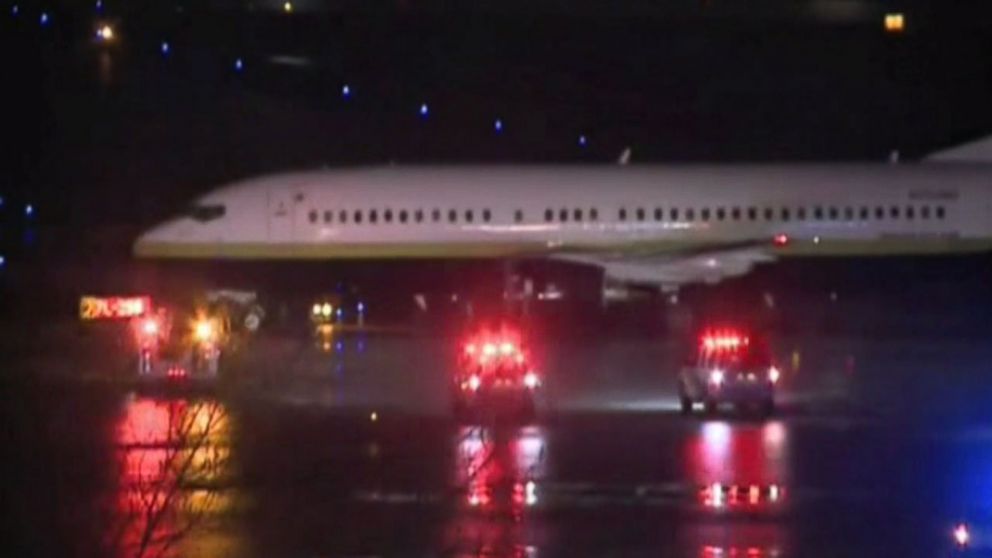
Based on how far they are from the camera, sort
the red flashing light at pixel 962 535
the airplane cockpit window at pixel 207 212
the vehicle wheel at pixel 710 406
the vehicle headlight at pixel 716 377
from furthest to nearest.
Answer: the airplane cockpit window at pixel 207 212
the vehicle wheel at pixel 710 406
the vehicle headlight at pixel 716 377
the red flashing light at pixel 962 535

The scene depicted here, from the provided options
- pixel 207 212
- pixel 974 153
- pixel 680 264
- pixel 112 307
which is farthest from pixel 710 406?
pixel 974 153

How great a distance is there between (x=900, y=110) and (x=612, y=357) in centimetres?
4744

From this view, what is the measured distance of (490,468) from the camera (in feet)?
72.8

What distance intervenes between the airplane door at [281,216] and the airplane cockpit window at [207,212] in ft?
3.26

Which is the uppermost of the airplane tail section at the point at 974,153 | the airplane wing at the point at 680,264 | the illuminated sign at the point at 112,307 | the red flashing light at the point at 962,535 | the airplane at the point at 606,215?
the airplane tail section at the point at 974,153

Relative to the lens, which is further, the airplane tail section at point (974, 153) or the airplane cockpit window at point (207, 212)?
the airplane tail section at point (974, 153)

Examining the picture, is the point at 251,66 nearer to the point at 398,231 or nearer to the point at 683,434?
the point at 398,231

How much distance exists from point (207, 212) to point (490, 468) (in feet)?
88.1

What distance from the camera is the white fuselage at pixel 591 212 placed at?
47031mm

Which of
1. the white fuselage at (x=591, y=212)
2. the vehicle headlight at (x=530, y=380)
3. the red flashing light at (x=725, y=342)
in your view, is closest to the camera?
the vehicle headlight at (x=530, y=380)

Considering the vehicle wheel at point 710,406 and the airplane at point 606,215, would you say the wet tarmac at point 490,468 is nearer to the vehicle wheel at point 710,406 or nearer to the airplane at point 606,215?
the vehicle wheel at point 710,406

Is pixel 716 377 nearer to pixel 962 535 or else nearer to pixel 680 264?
pixel 962 535

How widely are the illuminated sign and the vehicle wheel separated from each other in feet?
46.7

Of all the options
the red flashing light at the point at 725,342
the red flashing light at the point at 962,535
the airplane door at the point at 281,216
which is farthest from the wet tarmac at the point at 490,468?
the airplane door at the point at 281,216
